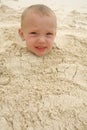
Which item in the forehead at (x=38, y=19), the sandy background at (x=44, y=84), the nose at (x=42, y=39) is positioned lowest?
the sandy background at (x=44, y=84)

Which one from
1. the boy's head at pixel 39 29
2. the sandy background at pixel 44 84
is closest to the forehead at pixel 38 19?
the boy's head at pixel 39 29

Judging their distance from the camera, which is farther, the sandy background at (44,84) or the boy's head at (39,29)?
the boy's head at (39,29)

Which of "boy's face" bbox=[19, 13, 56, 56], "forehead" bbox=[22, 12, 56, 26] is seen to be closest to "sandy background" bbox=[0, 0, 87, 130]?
"boy's face" bbox=[19, 13, 56, 56]

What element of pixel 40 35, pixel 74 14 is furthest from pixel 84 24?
pixel 40 35

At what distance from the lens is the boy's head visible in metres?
2.30

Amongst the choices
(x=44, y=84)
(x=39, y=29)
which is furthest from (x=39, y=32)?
(x=44, y=84)

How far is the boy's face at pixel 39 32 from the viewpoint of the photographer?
229cm

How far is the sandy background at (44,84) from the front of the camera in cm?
178

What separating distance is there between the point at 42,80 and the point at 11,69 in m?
0.29

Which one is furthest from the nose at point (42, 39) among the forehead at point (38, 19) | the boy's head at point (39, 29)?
the forehead at point (38, 19)

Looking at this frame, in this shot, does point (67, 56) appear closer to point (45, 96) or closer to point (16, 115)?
point (45, 96)

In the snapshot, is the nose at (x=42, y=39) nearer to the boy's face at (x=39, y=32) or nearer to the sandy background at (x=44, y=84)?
the boy's face at (x=39, y=32)

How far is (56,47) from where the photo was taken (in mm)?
2553

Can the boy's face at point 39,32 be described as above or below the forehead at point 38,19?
below
